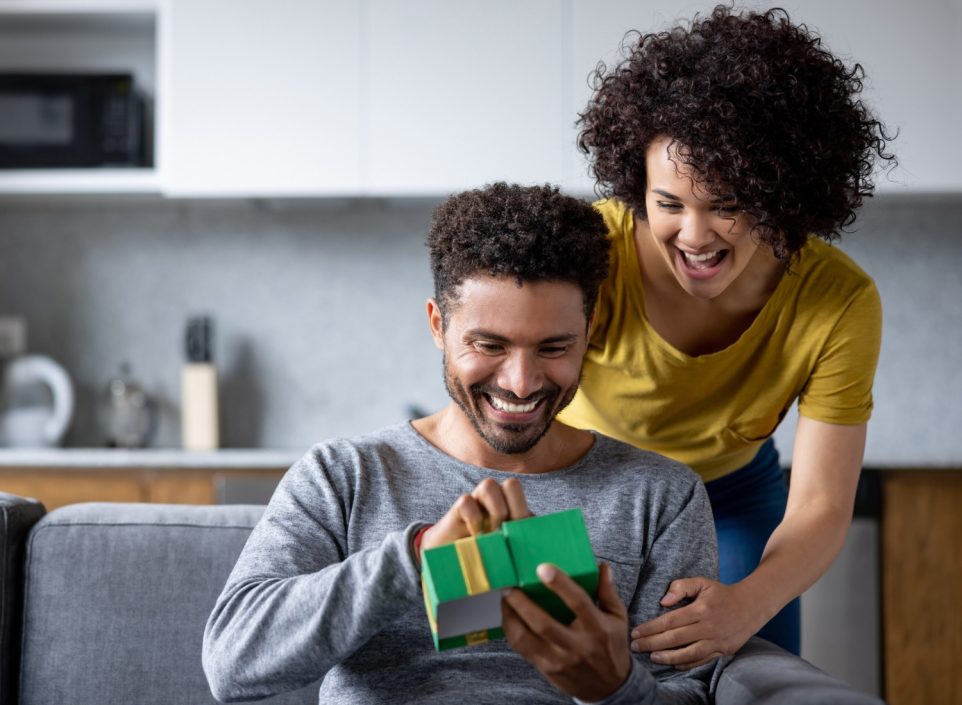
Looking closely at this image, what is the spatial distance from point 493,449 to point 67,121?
7.56 feet

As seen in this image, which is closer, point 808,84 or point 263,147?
→ point 808,84

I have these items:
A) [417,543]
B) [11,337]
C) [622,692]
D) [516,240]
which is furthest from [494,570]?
[11,337]

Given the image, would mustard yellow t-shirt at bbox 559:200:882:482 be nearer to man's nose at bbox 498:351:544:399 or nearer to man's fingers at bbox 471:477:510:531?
man's nose at bbox 498:351:544:399

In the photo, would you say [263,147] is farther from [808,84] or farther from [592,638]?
[592,638]

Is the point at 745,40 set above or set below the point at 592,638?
above

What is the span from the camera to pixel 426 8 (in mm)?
3086

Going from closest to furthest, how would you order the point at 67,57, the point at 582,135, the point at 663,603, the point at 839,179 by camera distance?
the point at 663,603 → the point at 839,179 → the point at 582,135 → the point at 67,57

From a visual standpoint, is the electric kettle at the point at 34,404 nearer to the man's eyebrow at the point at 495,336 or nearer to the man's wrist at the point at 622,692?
the man's eyebrow at the point at 495,336

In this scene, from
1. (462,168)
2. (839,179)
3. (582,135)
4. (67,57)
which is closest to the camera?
(839,179)

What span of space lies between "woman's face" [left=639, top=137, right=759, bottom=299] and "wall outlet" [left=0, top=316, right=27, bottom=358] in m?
2.60

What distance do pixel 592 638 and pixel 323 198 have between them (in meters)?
2.33

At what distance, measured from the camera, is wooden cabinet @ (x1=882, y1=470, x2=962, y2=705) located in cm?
278

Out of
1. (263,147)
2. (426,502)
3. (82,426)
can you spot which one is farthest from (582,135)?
(82,426)

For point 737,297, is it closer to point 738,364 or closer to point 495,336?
point 738,364
